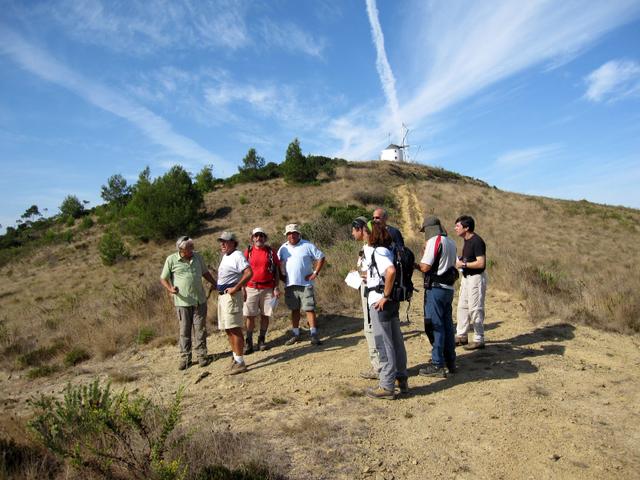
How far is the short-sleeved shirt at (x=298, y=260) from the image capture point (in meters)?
6.36

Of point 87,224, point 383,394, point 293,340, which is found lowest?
point 383,394

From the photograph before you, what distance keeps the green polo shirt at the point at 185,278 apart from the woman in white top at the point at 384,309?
115 inches

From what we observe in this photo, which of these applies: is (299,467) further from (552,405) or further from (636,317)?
(636,317)

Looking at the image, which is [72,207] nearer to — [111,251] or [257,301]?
[111,251]

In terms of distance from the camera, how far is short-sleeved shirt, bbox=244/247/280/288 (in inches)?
246

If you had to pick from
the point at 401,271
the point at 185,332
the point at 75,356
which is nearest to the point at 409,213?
the point at 75,356

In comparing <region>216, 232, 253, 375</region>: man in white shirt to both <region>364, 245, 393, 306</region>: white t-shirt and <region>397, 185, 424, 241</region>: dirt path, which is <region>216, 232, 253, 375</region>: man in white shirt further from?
<region>397, 185, 424, 241</region>: dirt path

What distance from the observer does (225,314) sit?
552 cm

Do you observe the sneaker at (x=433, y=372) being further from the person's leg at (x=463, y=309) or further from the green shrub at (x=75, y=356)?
the green shrub at (x=75, y=356)

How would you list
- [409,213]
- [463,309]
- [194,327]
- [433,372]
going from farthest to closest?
[409,213], [194,327], [463,309], [433,372]

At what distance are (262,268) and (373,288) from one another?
98.8 inches

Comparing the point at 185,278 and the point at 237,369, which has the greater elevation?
the point at 185,278

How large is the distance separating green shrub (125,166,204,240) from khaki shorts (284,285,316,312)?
899 inches

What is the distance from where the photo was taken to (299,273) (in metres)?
6.35
